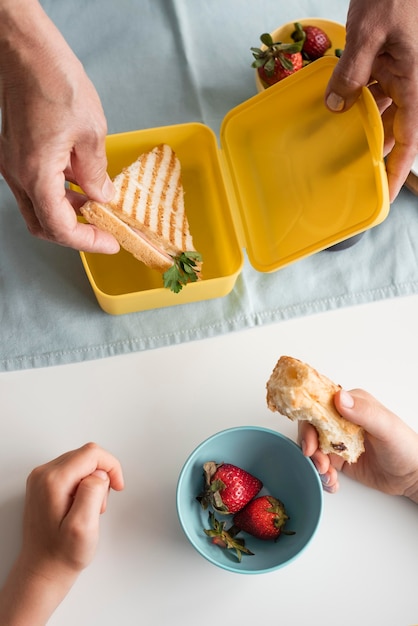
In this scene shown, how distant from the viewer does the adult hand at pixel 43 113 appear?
2.35ft

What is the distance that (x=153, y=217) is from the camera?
3.23 ft

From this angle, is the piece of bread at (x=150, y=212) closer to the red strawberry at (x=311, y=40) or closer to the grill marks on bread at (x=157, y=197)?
the grill marks on bread at (x=157, y=197)

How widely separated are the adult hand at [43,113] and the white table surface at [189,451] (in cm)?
30

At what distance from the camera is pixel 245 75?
3.95 feet

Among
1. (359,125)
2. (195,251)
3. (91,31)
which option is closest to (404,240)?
(359,125)

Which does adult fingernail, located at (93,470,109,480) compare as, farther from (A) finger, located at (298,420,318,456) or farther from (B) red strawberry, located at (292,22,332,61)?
(B) red strawberry, located at (292,22,332,61)

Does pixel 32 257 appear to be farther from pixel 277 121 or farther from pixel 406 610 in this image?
pixel 406 610

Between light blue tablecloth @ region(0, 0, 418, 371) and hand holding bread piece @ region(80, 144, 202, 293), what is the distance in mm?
106

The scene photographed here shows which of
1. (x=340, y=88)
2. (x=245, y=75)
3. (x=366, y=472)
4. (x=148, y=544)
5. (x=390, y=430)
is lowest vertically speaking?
(x=148, y=544)

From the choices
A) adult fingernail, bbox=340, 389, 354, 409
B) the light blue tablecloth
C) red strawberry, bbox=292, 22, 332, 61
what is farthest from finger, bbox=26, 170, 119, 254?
red strawberry, bbox=292, 22, 332, 61

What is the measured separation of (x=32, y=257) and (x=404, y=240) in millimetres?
627

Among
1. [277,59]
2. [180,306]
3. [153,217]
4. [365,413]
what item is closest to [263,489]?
[365,413]

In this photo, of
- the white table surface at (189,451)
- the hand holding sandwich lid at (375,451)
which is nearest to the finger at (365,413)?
the hand holding sandwich lid at (375,451)

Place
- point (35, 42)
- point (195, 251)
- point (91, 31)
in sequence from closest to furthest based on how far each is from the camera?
point (35, 42) < point (195, 251) < point (91, 31)
